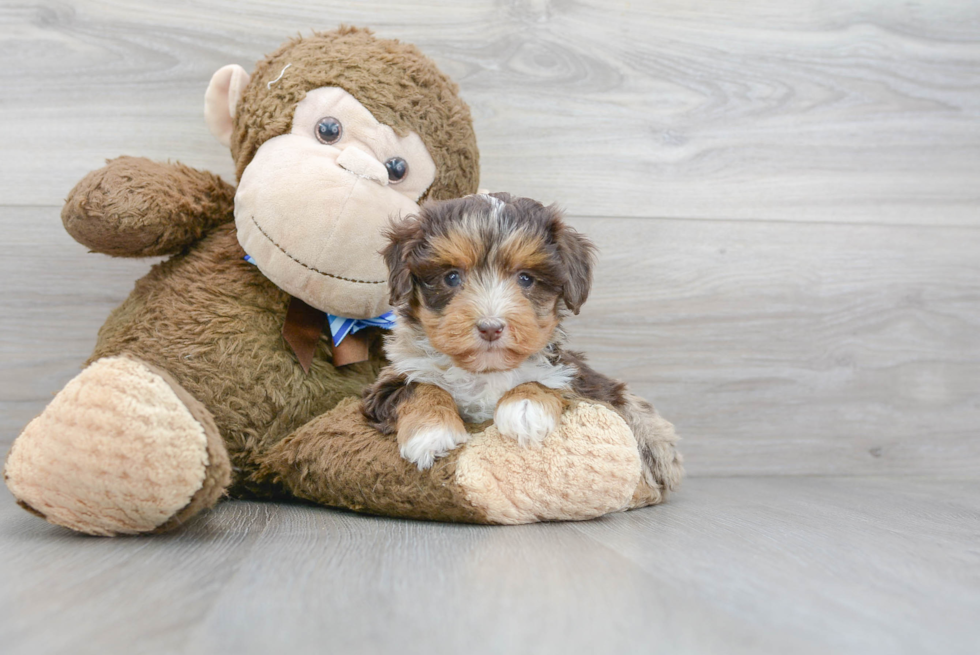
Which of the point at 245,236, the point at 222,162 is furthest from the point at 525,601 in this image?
the point at 222,162

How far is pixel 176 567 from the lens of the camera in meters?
1.28

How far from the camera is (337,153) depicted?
6.24ft

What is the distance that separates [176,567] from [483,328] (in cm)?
71

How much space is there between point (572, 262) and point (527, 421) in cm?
37

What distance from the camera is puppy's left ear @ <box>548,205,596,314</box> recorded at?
5.53ft

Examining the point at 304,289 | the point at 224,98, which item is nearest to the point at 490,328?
the point at 304,289

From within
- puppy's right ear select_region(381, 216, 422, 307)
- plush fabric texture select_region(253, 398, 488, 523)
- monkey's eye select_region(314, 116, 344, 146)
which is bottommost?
plush fabric texture select_region(253, 398, 488, 523)

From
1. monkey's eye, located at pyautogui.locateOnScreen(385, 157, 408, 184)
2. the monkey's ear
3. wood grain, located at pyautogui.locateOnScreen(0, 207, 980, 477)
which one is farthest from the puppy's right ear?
wood grain, located at pyautogui.locateOnScreen(0, 207, 980, 477)

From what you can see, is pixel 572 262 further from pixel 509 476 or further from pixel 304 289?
pixel 304 289

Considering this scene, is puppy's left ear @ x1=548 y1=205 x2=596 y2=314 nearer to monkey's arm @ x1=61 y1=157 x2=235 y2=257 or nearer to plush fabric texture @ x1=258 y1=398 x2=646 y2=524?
plush fabric texture @ x1=258 y1=398 x2=646 y2=524

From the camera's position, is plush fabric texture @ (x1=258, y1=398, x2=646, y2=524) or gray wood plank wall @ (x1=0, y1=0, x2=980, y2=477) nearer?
plush fabric texture @ (x1=258, y1=398, x2=646, y2=524)

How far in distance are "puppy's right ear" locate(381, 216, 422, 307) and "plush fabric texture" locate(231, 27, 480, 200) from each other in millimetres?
344

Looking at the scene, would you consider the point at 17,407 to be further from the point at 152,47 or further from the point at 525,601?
the point at 525,601

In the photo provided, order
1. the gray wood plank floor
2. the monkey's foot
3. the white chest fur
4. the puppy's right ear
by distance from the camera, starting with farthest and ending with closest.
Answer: the white chest fur
the puppy's right ear
the monkey's foot
the gray wood plank floor
